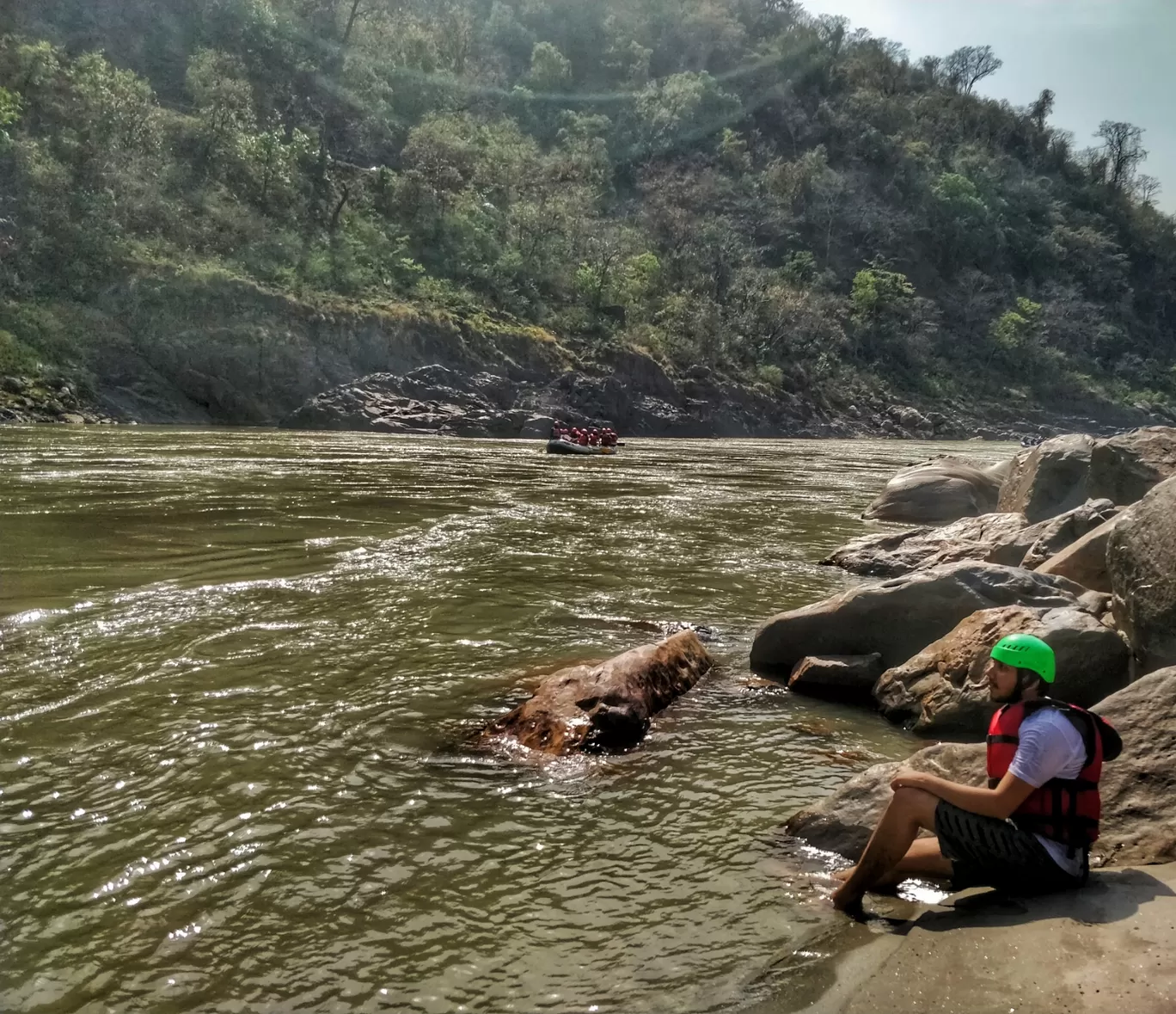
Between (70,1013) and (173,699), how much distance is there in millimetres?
3173

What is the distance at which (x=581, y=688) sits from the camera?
19.5 ft

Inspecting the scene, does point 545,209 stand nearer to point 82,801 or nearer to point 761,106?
point 761,106

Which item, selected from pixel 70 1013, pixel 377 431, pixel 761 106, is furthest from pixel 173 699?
pixel 761 106

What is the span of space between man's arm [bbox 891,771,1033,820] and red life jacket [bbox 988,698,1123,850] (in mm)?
59

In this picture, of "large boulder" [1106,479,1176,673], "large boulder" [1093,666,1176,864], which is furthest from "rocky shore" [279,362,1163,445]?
"large boulder" [1093,666,1176,864]

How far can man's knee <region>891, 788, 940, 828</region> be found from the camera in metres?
3.88

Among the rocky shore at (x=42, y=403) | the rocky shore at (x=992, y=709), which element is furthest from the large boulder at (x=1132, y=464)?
the rocky shore at (x=42, y=403)

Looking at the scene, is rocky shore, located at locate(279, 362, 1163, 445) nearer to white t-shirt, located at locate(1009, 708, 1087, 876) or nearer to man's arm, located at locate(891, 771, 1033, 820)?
man's arm, located at locate(891, 771, 1033, 820)

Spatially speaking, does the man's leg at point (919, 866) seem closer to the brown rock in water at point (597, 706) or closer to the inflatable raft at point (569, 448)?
the brown rock in water at point (597, 706)

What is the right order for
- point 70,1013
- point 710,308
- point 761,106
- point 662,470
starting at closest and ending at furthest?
point 70,1013 → point 662,470 → point 710,308 → point 761,106

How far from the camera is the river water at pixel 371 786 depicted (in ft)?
11.3

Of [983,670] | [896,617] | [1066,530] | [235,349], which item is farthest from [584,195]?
[983,670]

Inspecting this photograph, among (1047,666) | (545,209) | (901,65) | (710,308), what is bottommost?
(1047,666)

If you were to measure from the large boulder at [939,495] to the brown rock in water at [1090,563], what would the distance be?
764 cm
